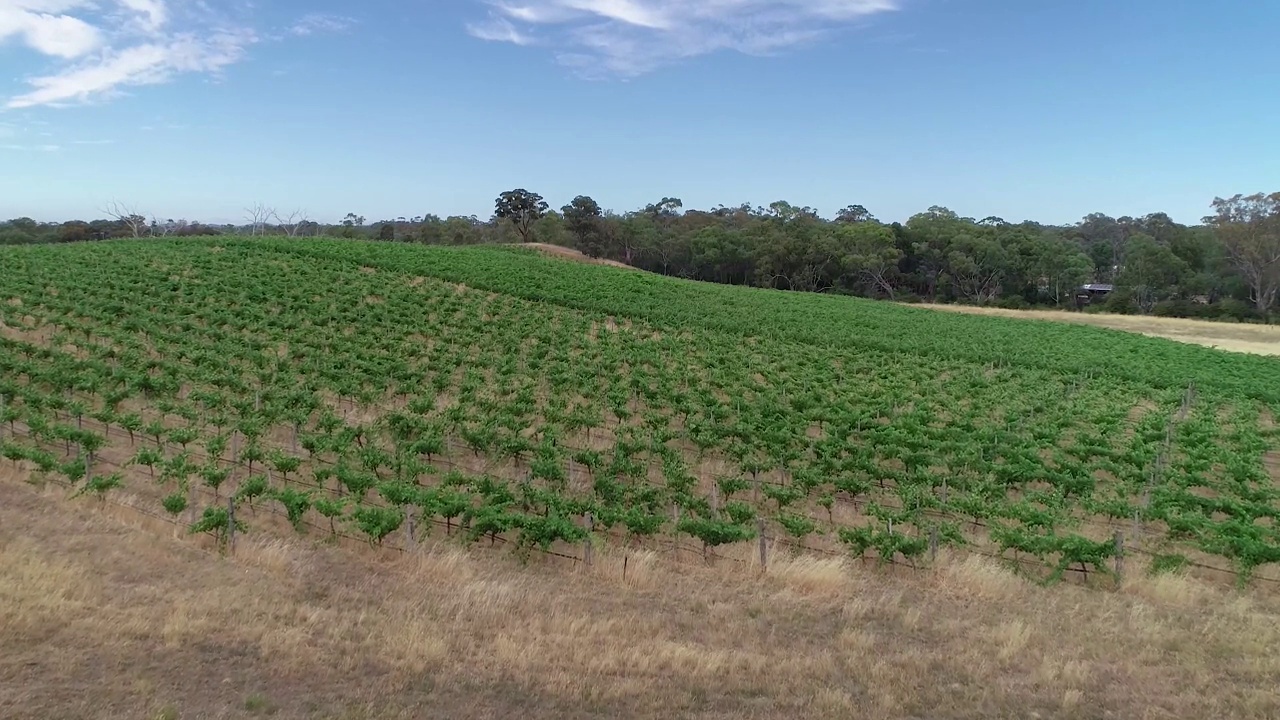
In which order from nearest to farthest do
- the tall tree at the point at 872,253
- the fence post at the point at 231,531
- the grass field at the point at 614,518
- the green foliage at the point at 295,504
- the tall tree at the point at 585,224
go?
the grass field at the point at 614,518, the fence post at the point at 231,531, the green foliage at the point at 295,504, the tall tree at the point at 872,253, the tall tree at the point at 585,224

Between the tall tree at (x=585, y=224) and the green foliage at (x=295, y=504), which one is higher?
the tall tree at (x=585, y=224)

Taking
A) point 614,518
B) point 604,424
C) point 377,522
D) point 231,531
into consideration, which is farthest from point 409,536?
point 604,424

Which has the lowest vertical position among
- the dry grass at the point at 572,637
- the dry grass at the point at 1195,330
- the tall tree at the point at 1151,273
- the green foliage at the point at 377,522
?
the dry grass at the point at 572,637

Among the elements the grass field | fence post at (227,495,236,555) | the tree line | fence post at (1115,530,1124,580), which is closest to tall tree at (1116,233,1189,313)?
the tree line

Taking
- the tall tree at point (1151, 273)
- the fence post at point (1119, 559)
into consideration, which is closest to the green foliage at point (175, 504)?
the fence post at point (1119, 559)

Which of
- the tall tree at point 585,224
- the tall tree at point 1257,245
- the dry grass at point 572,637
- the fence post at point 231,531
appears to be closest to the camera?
the dry grass at point 572,637

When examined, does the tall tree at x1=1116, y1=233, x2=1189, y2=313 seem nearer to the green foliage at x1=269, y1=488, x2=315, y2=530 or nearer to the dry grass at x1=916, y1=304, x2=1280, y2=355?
the dry grass at x1=916, y1=304, x2=1280, y2=355

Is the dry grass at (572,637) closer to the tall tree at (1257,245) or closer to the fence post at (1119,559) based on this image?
the fence post at (1119,559)
